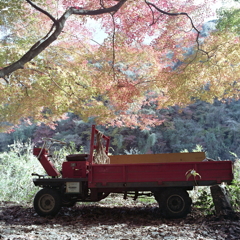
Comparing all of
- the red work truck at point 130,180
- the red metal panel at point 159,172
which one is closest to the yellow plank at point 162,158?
the red work truck at point 130,180

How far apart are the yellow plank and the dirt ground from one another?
1.07 metres

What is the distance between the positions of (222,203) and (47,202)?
3.35m

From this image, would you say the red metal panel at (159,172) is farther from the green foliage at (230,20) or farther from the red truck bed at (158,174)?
the green foliage at (230,20)

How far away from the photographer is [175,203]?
4.77 metres

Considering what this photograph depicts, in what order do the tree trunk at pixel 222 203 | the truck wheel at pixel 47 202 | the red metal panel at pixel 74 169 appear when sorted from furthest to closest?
1. the red metal panel at pixel 74 169
2. the truck wheel at pixel 47 202
3. the tree trunk at pixel 222 203

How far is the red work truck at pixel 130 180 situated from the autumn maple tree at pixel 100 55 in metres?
2.31

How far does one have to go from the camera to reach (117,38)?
6473mm

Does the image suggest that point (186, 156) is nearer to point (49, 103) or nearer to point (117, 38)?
point (117, 38)

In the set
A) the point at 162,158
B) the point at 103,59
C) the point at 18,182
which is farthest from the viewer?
the point at 103,59

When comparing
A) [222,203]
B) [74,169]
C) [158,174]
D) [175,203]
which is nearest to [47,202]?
[74,169]

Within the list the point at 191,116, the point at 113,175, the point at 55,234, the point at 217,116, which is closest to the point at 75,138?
Result: the point at 191,116

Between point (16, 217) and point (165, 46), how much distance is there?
17.2 ft

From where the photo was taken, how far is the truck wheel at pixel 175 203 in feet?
15.3

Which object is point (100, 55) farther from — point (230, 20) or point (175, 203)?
point (175, 203)
